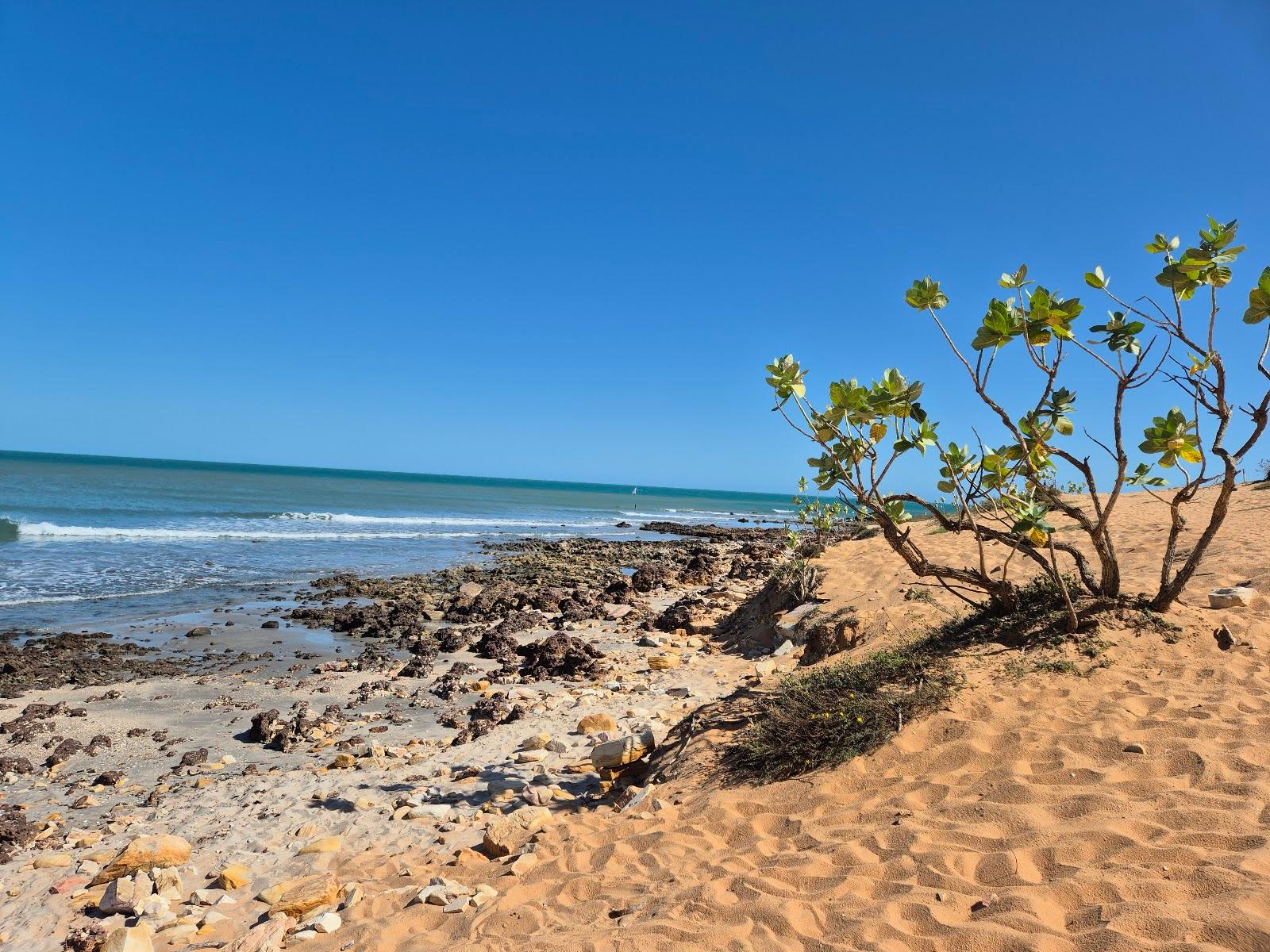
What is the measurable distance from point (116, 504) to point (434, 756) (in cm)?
3258

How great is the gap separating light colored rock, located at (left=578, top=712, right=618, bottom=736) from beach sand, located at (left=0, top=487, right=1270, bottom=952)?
5.49 ft

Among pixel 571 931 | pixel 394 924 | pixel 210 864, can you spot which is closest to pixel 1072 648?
pixel 571 931

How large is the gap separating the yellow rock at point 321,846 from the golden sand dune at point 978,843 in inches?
16.5

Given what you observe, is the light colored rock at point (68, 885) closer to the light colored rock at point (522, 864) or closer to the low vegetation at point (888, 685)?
the light colored rock at point (522, 864)

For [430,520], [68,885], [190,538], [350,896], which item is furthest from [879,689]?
[430,520]

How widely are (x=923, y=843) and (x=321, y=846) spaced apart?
3737 millimetres

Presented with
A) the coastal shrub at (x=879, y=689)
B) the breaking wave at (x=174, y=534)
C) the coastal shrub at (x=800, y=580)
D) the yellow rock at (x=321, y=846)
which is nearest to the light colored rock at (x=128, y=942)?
the yellow rock at (x=321, y=846)

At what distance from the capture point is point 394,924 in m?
3.51

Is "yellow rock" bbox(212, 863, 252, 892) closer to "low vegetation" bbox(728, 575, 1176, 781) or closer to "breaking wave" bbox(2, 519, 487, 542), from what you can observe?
"low vegetation" bbox(728, 575, 1176, 781)

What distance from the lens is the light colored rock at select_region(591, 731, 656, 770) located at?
5.48 m

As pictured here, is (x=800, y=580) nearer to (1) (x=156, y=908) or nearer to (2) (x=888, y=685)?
(2) (x=888, y=685)

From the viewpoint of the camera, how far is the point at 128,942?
135 inches

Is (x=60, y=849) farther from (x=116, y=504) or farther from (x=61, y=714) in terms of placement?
(x=116, y=504)

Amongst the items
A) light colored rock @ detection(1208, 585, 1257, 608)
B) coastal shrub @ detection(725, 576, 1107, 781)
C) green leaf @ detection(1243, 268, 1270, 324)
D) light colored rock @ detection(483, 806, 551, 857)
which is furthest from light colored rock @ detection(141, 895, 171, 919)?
light colored rock @ detection(1208, 585, 1257, 608)
